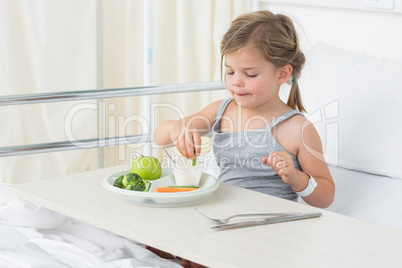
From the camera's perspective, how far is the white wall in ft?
6.83

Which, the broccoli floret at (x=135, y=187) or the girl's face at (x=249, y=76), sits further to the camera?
the girl's face at (x=249, y=76)

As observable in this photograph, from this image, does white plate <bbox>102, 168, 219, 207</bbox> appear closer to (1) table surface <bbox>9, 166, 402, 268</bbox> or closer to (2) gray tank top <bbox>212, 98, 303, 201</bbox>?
(1) table surface <bbox>9, 166, 402, 268</bbox>

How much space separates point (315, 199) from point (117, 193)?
48 cm

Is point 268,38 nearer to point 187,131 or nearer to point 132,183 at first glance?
point 187,131

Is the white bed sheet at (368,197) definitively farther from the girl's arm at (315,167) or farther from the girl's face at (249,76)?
the girl's face at (249,76)

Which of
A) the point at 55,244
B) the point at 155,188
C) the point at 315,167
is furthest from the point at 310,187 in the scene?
the point at 55,244

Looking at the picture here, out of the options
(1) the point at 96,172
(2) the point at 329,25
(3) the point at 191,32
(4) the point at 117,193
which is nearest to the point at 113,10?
(3) the point at 191,32

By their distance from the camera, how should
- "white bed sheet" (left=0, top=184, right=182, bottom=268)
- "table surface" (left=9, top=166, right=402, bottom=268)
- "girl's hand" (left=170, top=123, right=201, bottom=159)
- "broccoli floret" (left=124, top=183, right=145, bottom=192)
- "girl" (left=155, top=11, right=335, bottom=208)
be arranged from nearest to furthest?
"table surface" (left=9, top=166, right=402, bottom=268) → "white bed sheet" (left=0, top=184, right=182, bottom=268) → "broccoli floret" (left=124, top=183, right=145, bottom=192) → "girl's hand" (left=170, top=123, right=201, bottom=159) → "girl" (left=155, top=11, right=335, bottom=208)

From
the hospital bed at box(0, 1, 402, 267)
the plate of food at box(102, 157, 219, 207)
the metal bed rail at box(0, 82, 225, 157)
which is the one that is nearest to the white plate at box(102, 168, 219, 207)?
the plate of food at box(102, 157, 219, 207)

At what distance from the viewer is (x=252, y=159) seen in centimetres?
160

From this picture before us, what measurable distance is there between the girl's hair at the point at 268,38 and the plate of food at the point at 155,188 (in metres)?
0.36

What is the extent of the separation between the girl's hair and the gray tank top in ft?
0.44

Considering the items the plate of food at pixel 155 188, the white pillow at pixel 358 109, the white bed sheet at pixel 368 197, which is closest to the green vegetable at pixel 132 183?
the plate of food at pixel 155 188

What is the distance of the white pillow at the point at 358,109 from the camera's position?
167 centimetres
